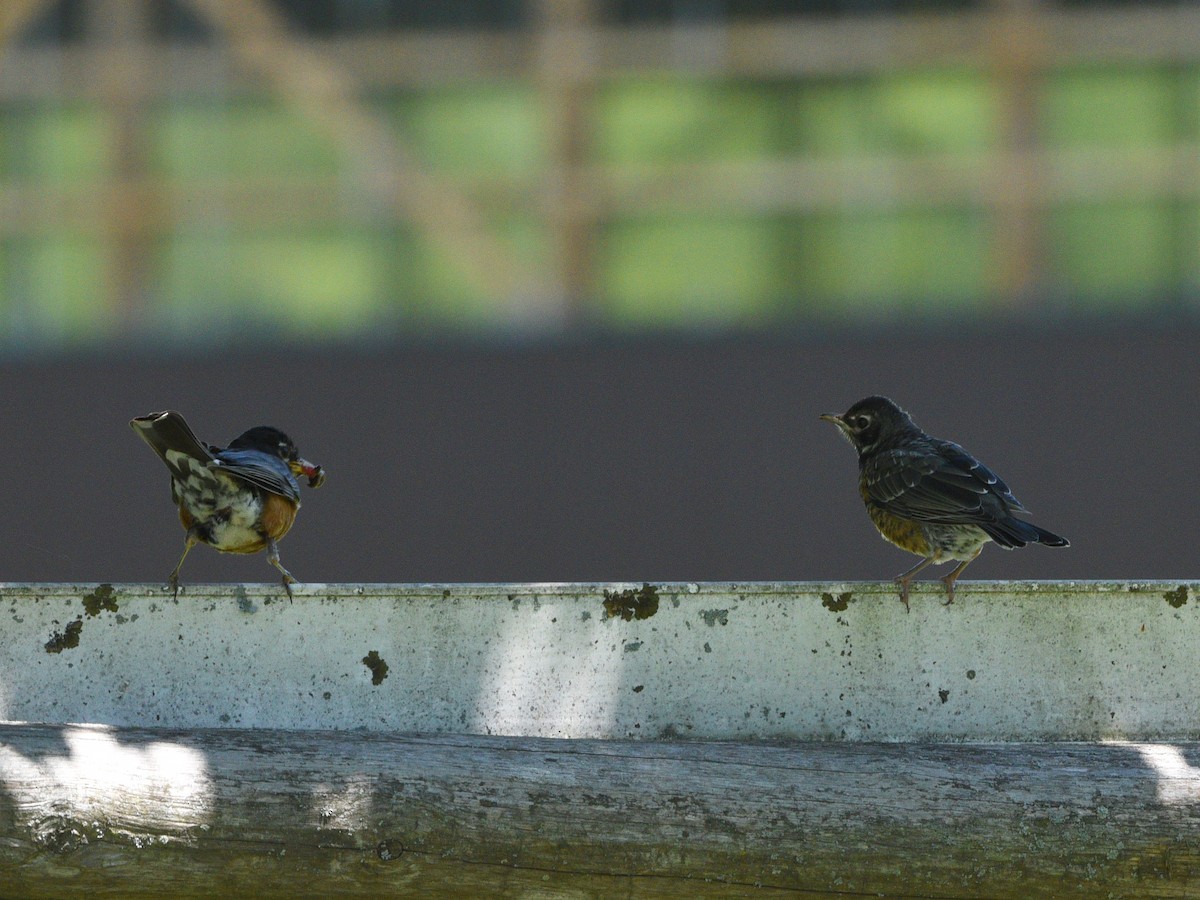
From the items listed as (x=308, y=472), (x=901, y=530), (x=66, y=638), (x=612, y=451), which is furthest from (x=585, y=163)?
(x=66, y=638)

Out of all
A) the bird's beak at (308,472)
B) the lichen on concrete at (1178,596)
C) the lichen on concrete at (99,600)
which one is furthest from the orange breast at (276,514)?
the lichen on concrete at (1178,596)

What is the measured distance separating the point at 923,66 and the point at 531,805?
327 inches

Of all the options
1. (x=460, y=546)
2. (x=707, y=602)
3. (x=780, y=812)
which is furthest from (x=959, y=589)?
(x=460, y=546)

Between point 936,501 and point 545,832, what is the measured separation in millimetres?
1990

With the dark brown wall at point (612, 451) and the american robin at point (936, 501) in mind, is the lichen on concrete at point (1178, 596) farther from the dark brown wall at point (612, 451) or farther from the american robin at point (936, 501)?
the dark brown wall at point (612, 451)

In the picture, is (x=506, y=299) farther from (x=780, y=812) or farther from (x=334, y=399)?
(x=780, y=812)

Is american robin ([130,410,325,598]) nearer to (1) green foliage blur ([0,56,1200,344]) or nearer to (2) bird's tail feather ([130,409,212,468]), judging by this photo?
(2) bird's tail feather ([130,409,212,468])

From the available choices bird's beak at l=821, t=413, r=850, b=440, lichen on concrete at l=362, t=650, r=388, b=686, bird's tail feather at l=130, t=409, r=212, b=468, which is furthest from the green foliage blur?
lichen on concrete at l=362, t=650, r=388, b=686

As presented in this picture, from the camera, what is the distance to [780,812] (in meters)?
3.32

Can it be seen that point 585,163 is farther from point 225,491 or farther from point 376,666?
point 376,666

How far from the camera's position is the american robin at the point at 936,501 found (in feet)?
15.1

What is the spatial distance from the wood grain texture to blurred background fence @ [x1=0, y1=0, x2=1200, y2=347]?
741cm

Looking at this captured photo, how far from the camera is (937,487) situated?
4.79 metres

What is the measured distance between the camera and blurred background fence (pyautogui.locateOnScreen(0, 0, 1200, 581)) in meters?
9.16
